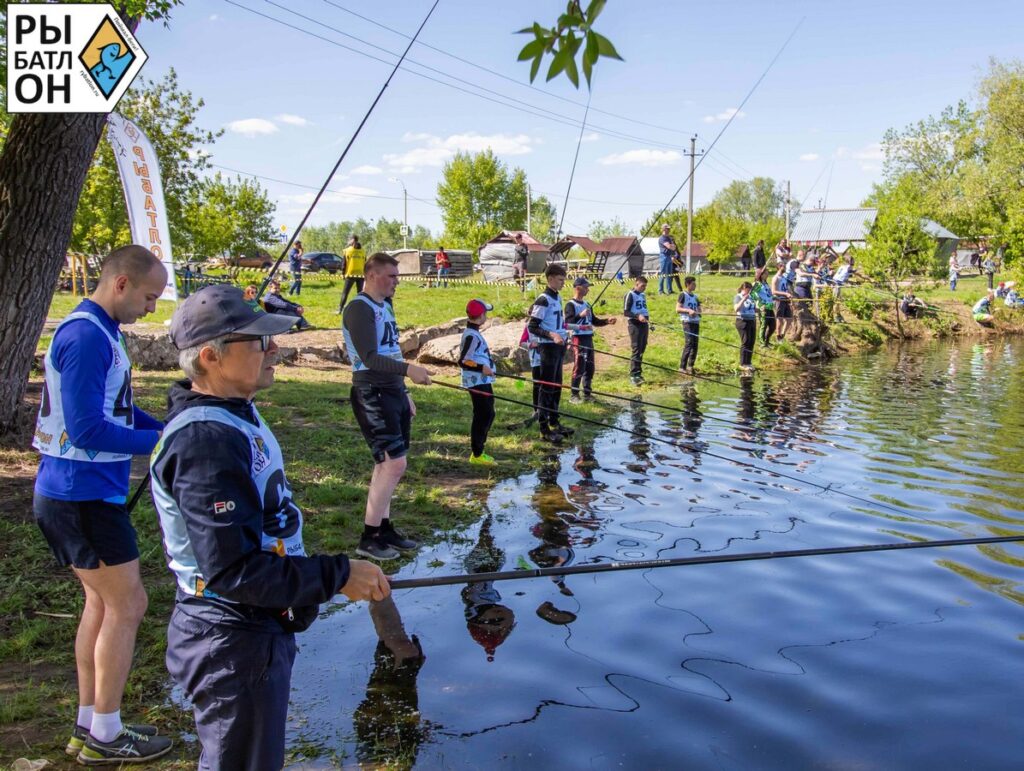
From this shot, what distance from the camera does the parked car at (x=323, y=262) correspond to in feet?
147

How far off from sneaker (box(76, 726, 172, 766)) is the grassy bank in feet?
0.40

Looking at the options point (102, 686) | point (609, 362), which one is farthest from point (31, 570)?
point (609, 362)

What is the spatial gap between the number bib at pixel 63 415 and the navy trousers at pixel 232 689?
121cm

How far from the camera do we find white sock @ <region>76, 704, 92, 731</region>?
11.0 feet

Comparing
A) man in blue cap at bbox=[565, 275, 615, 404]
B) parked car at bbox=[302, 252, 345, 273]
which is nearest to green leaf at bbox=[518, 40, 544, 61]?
man in blue cap at bbox=[565, 275, 615, 404]

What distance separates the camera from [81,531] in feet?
10.3

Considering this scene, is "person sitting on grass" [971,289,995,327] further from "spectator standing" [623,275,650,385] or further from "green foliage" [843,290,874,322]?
"spectator standing" [623,275,650,385]

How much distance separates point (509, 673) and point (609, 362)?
1456cm

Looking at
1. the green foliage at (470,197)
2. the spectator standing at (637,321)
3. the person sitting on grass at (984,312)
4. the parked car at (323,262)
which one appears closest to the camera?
the spectator standing at (637,321)

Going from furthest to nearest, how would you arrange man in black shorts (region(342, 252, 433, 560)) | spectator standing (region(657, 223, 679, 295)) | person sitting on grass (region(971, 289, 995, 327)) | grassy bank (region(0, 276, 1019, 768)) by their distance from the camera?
person sitting on grass (region(971, 289, 995, 327)) < spectator standing (region(657, 223, 679, 295)) < man in black shorts (region(342, 252, 433, 560)) < grassy bank (region(0, 276, 1019, 768))

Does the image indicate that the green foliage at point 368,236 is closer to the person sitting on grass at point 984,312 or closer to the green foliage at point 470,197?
the green foliage at point 470,197

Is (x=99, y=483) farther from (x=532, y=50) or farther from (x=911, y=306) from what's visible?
(x=911, y=306)

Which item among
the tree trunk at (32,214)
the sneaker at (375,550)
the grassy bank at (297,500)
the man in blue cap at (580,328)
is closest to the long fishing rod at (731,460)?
the grassy bank at (297,500)

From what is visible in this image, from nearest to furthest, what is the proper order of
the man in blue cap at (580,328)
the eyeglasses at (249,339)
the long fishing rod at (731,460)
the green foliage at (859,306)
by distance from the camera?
the eyeglasses at (249,339) < the long fishing rod at (731,460) < the man in blue cap at (580,328) < the green foliage at (859,306)
